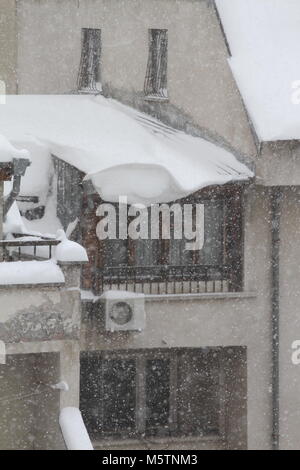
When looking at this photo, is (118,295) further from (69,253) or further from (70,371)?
(69,253)

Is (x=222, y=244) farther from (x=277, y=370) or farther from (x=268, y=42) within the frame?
(x=268, y=42)

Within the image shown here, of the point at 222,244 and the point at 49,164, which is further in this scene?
the point at 222,244

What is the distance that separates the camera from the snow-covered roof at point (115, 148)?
17.5m

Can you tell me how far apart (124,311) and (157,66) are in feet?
15.7

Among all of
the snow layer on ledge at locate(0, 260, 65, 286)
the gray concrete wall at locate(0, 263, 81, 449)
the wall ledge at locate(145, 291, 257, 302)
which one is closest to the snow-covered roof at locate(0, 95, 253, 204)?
the wall ledge at locate(145, 291, 257, 302)

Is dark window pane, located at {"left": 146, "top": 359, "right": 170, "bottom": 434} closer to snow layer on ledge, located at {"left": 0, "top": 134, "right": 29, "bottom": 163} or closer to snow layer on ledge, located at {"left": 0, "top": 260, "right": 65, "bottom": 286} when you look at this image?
snow layer on ledge, located at {"left": 0, "top": 260, "right": 65, "bottom": 286}

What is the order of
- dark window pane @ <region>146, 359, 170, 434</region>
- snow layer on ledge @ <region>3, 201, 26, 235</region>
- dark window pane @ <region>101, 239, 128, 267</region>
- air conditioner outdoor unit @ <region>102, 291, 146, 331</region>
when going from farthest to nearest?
dark window pane @ <region>146, 359, 170, 434</region> → dark window pane @ <region>101, 239, 128, 267</region> → air conditioner outdoor unit @ <region>102, 291, 146, 331</region> → snow layer on ledge @ <region>3, 201, 26, 235</region>

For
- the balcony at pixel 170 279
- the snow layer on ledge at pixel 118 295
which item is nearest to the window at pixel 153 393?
the balcony at pixel 170 279

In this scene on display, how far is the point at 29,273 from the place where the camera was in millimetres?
14172

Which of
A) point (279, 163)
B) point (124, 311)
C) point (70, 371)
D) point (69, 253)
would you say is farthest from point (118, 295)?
point (279, 163)

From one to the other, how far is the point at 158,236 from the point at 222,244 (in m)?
1.28

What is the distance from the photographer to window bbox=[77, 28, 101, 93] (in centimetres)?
1917

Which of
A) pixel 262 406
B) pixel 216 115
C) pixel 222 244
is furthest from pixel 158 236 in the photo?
pixel 262 406
